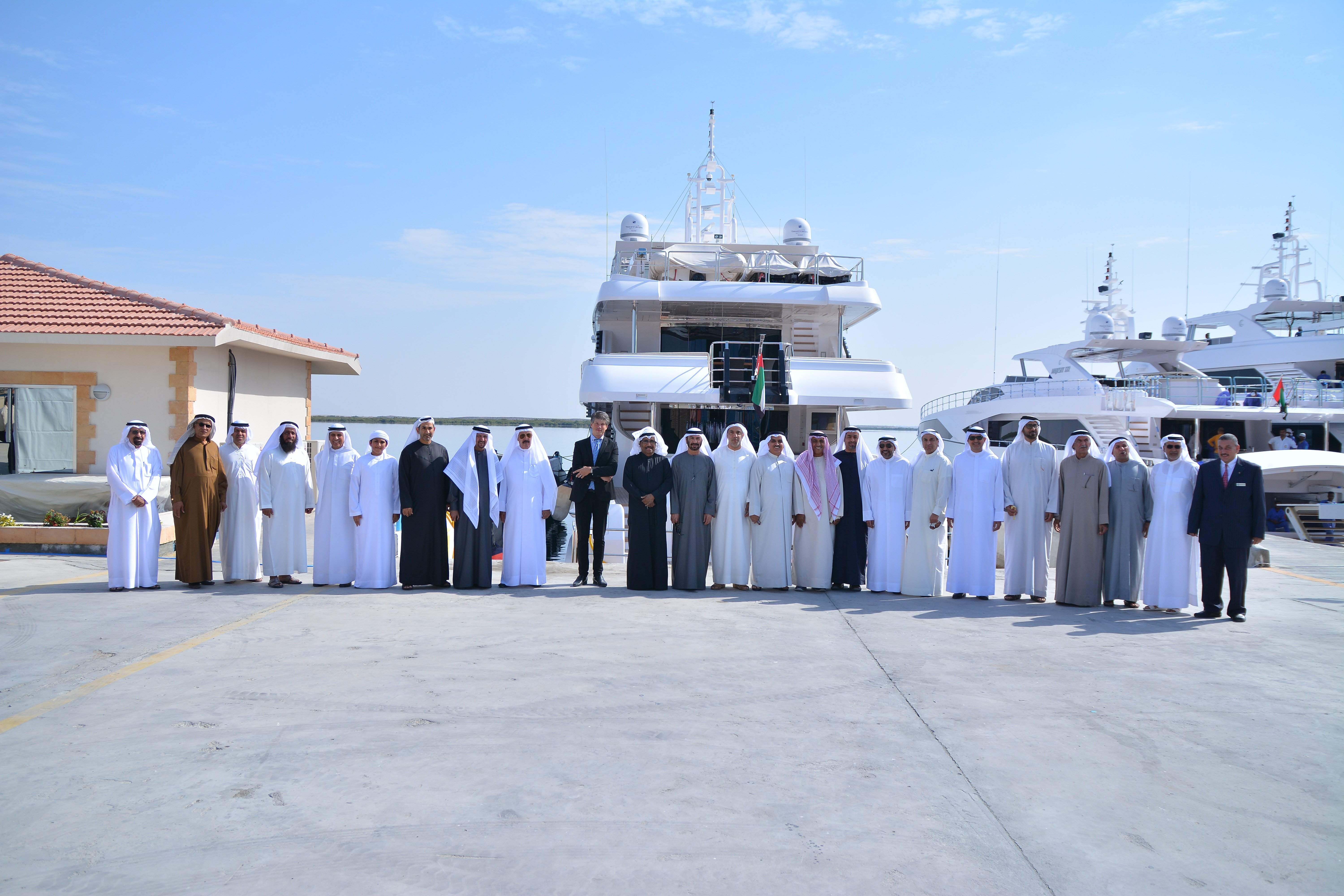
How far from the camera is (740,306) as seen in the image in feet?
47.6

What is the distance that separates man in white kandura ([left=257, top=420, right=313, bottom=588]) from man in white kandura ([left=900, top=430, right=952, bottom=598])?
216 inches

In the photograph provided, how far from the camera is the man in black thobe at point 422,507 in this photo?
7730 millimetres

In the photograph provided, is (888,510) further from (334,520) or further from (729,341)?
(729,341)

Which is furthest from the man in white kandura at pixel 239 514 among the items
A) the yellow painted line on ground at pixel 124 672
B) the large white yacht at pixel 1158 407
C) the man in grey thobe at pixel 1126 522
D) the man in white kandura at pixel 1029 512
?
the large white yacht at pixel 1158 407

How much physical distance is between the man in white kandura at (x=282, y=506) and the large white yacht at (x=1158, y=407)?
47.0 ft

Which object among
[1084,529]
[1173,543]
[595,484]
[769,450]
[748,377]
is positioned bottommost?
[1173,543]

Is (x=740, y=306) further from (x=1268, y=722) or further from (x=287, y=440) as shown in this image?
(x=1268, y=722)

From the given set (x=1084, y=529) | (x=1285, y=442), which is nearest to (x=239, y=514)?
(x=1084, y=529)

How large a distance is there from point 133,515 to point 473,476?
2.90 m

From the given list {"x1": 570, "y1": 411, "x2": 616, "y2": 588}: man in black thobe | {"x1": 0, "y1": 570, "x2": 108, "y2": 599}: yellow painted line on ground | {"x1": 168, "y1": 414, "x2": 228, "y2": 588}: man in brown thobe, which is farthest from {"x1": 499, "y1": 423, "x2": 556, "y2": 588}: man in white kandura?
{"x1": 0, "y1": 570, "x2": 108, "y2": 599}: yellow painted line on ground

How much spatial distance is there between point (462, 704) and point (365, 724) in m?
0.50

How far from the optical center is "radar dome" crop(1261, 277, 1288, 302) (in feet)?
96.3

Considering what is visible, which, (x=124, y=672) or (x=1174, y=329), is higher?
(x=1174, y=329)

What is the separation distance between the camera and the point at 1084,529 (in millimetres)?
7504
